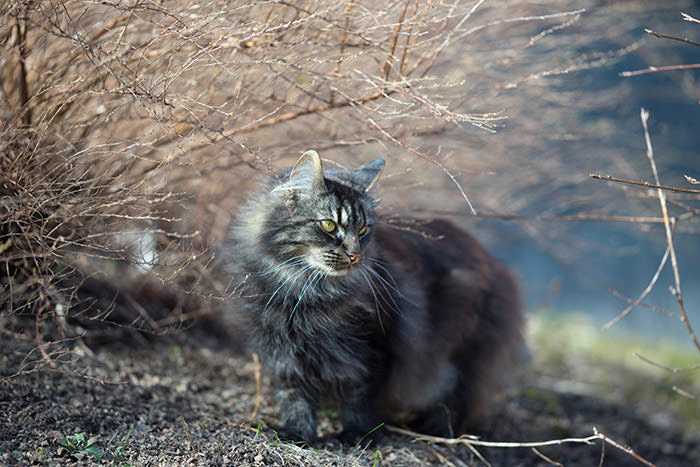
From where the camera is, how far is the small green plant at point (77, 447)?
8.28 feet

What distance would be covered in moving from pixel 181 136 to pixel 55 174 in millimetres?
674

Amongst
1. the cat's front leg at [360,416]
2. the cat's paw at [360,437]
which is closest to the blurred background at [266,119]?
the cat's front leg at [360,416]

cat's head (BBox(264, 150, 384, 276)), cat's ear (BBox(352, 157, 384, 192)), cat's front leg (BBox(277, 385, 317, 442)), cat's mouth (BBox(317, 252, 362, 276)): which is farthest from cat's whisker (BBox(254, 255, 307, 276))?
cat's front leg (BBox(277, 385, 317, 442))

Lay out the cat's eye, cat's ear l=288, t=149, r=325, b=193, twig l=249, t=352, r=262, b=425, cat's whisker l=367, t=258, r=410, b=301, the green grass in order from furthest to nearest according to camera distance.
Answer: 1. the green grass
2. twig l=249, t=352, r=262, b=425
3. cat's whisker l=367, t=258, r=410, b=301
4. the cat's eye
5. cat's ear l=288, t=149, r=325, b=193

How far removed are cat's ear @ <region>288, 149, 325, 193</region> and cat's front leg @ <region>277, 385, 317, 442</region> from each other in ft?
4.05

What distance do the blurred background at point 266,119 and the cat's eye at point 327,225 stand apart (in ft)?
1.44

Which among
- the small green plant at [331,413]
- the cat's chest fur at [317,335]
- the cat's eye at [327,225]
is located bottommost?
the small green plant at [331,413]

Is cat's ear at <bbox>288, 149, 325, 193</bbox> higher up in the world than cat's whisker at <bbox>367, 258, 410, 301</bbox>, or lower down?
higher up

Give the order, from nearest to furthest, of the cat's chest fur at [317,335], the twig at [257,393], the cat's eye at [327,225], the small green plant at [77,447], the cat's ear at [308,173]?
the small green plant at [77,447] < the cat's ear at [308,173] < the cat's eye at [327,225] < the cat's chest fur at [317,335] < the twig at [257,393]

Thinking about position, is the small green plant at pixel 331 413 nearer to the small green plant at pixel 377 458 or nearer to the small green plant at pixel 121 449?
the small green plant at pixel 377 458

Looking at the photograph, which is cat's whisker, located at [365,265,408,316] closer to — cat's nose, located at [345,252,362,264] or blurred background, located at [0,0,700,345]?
cat's nose, located at [345,252,362,264]

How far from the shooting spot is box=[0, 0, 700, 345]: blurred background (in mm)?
2828

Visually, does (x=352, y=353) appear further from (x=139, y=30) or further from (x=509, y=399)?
(x=509, y=399)

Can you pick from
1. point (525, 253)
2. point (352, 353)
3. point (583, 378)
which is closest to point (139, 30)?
point (352, 353)
